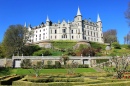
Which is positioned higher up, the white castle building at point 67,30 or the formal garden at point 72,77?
the white castle building at point 67,30

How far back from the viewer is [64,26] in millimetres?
95938

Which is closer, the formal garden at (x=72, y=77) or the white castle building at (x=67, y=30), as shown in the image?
the formal garden at (x=72, y=77)

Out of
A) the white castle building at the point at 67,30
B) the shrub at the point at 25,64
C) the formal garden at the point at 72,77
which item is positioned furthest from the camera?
the white castle building at the point at 67,30

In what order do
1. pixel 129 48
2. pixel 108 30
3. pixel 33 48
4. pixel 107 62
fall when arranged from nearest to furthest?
1. pixel 107 62
2. pixel 33 48
3. pixel 129 48
4. pixel 108 30

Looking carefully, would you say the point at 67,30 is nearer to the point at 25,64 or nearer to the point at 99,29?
the point at 99,29

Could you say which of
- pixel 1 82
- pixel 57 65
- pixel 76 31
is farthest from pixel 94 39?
pixel 1 82

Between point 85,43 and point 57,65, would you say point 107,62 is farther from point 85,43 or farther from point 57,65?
point 85,43

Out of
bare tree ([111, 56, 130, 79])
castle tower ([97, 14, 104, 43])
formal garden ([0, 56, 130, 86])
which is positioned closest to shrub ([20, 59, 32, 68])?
formal garden ([0, 56, 130, 86])

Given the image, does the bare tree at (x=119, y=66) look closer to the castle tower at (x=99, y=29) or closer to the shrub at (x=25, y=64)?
the shrub at (x=25, y=64)

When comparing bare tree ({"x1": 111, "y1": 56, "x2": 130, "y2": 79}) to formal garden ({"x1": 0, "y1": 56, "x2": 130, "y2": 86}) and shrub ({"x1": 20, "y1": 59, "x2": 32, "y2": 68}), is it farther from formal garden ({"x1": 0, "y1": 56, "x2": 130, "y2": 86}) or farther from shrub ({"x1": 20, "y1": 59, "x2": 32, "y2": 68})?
shrub ({"x1": 20, "y1": 59, "x2": 32, "y2": 68})

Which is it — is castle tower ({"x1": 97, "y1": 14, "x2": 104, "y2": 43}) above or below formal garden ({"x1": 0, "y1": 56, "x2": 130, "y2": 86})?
above

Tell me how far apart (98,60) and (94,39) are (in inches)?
1654

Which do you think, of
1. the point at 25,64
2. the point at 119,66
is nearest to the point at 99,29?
the point at 25,64

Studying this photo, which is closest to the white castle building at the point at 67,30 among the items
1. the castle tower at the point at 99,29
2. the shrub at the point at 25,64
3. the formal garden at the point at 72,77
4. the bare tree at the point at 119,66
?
the castle tower at the point at 99,29
